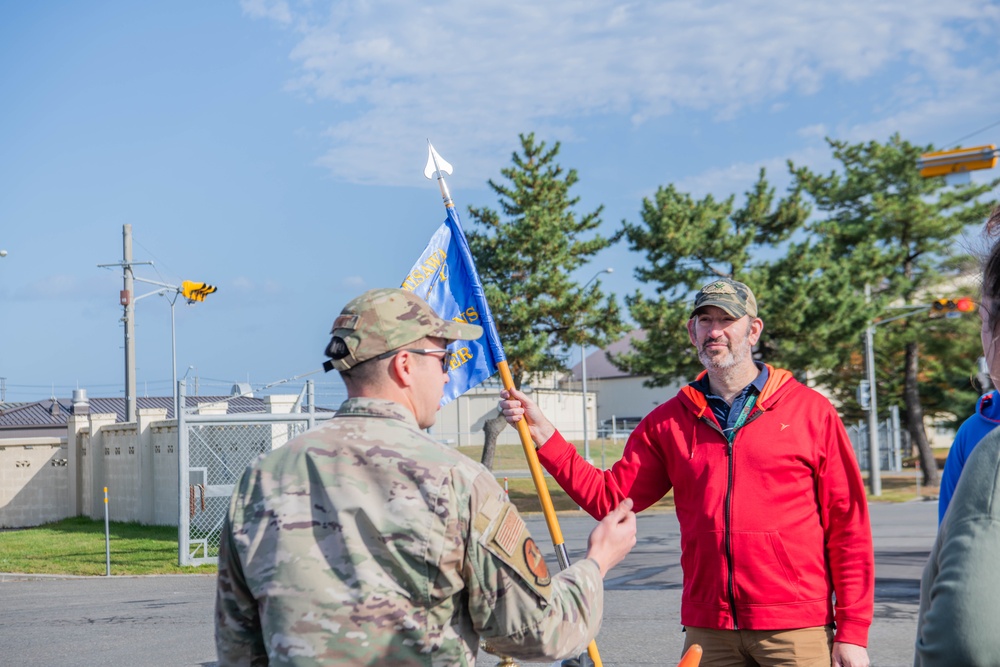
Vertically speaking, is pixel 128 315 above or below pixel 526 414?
above

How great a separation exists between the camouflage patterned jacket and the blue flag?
2.40 metres

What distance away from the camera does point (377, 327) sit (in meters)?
2.47

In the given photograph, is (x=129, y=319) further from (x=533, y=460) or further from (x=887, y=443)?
(x=887, y=443)

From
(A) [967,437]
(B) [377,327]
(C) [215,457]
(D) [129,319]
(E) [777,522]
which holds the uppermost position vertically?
(D) [129,319]

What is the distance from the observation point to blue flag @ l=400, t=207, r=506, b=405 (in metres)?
4.79

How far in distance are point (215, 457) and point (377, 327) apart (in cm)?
1960

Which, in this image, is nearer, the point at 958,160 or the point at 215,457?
the point at 958,160

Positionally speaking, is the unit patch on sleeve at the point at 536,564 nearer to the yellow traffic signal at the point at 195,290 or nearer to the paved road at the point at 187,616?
the paved road at the point at 187,616

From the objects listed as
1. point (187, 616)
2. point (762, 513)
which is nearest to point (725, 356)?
point (762, 513)

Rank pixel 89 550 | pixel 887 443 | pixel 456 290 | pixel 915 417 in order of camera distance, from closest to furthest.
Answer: pixel 456 290
pixel 89 550
pixel 915 417
pixel 887 443

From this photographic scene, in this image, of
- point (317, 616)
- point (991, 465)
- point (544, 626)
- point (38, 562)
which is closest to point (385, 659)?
point (317, 616)

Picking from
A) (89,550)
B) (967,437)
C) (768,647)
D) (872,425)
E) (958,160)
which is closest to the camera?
(967,437)

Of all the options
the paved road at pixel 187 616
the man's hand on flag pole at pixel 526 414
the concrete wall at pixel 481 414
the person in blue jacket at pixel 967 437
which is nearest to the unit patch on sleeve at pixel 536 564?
the person in blue jacket at pixel 967 437

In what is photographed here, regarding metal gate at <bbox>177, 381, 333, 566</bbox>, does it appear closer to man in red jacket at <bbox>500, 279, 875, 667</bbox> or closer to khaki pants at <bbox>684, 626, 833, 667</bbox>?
man in red jacket at <bbox>500, 279, 875, 667</bbox>
